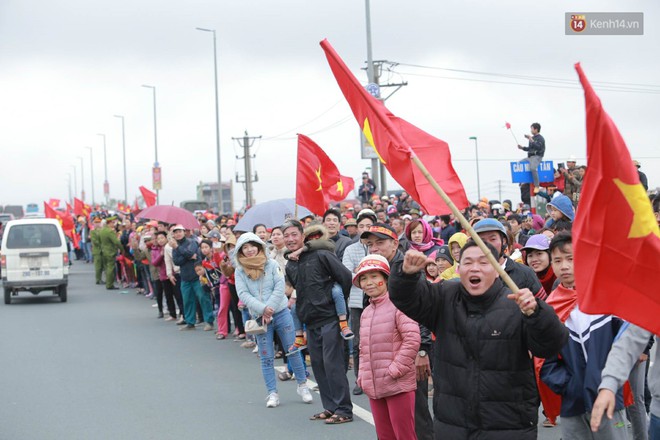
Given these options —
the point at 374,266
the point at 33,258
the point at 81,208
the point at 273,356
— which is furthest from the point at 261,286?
the point at 81,208

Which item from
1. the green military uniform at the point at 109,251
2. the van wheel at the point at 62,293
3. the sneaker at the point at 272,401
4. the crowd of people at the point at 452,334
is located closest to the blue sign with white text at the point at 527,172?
the crowd of people at the point at 452,334

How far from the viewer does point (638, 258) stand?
405cm

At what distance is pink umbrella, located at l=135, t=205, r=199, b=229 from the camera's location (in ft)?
60.6

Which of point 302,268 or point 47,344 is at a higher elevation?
point 302,268

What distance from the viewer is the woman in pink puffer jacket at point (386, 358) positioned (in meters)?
7.02

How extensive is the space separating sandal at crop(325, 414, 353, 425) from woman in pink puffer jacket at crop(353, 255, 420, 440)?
1928 millimetres

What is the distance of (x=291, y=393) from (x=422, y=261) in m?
6.26

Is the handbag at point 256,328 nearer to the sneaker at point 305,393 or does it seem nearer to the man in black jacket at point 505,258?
the sneaker at point 305,393

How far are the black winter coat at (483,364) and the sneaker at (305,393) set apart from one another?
5.20 m

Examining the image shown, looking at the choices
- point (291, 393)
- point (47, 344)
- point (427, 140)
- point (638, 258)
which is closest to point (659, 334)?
point (638, 258)

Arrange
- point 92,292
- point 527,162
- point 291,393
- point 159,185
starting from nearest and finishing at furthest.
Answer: point 291,393 < point 527,162 < point 92,292 < point 159,185

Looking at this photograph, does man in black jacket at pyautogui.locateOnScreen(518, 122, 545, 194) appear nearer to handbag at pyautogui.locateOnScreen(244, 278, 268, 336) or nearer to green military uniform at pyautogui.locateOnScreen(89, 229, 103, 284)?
handbag at pyautogui.locateOnScreen(244, 278, 268, 336)

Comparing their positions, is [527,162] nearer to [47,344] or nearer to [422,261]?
[47,344]

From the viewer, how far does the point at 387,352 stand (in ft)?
23.4
